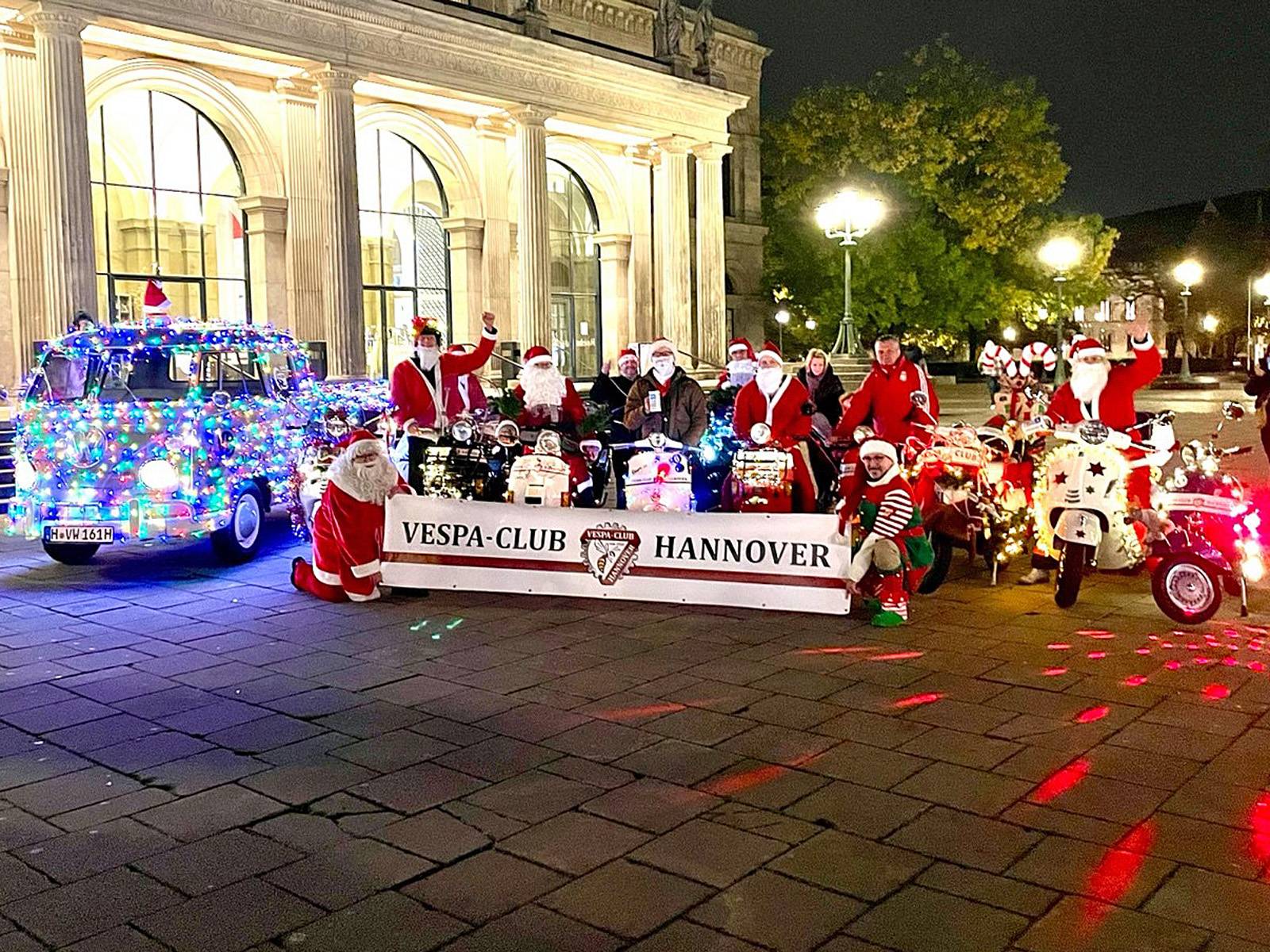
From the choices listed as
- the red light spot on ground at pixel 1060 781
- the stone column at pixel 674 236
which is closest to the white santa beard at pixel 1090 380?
the red light spot on ground at pixel 1060 781

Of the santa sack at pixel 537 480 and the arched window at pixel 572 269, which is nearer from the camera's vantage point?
the santa sack at pixel 537 480

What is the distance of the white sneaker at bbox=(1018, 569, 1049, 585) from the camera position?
33.2 feet

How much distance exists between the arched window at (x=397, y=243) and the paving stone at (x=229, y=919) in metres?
24.2

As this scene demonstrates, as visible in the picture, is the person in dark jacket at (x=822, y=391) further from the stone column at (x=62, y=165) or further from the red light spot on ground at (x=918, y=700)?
the stone column at (x=62, y=165)

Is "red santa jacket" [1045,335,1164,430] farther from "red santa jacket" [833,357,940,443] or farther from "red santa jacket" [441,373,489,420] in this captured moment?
"red santa jacket" [441,373,489,420]

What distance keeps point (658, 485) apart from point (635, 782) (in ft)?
16.4

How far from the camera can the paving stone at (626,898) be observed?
4.15m

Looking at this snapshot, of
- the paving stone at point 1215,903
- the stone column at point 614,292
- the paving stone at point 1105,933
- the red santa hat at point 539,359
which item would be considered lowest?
the paving stone at point 1105,933

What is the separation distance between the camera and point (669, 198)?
1296 inches

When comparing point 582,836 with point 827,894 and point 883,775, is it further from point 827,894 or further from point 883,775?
point 883,775

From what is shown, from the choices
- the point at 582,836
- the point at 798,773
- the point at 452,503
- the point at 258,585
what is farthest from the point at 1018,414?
the point at 582,836

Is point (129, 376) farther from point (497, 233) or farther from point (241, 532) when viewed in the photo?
point (497, 233)

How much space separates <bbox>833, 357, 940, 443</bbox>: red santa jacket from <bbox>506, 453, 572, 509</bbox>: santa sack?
2.48 meters

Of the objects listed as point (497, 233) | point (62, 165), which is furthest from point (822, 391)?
point (497, 233)
